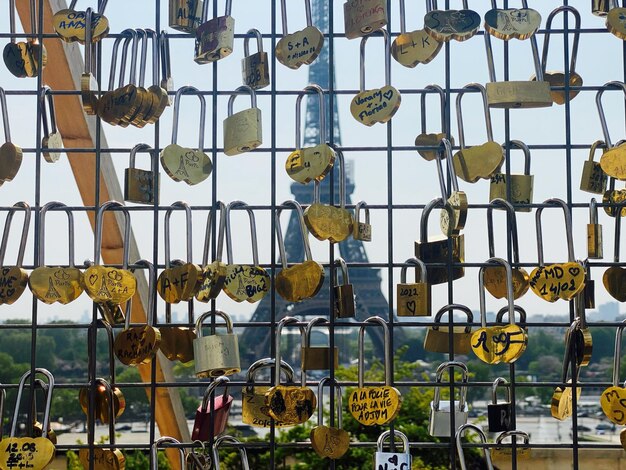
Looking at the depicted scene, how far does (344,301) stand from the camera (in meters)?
1.42

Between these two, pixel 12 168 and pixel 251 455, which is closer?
pixel 12 168

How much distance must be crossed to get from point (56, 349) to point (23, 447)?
36.0ft

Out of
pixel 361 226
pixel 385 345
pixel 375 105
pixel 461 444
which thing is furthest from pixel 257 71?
pixel 461 444

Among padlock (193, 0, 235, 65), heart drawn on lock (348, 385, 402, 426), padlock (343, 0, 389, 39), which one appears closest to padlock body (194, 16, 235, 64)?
padlock (193, 0, 235, 65)

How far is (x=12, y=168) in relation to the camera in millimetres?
1482

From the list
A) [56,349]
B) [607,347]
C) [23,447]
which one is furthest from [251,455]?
[56,349]

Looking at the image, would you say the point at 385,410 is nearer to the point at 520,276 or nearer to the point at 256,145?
the point at 520,276

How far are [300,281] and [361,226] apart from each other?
→ 15 cm

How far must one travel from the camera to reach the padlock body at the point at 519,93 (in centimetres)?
142

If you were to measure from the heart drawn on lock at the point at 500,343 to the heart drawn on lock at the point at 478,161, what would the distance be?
27 cm

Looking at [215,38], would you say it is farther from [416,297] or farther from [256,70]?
[416,297]

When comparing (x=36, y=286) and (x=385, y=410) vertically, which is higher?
(x=36, y=286)

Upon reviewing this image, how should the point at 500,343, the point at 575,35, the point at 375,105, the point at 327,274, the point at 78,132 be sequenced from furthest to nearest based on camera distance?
the point at 327,274, the point at 78,132, the point at 575,35, the point at 375,105, the point at 500,343

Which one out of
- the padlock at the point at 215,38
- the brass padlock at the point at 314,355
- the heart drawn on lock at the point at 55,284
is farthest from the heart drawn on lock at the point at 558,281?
the heart drawn on lock at the point at 55,284
